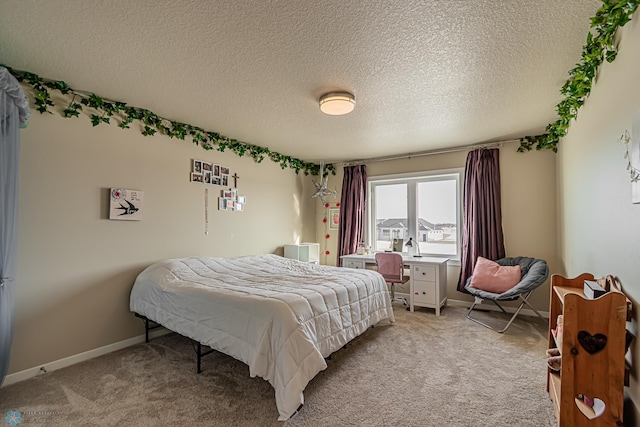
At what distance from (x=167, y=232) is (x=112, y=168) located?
2.81 ft

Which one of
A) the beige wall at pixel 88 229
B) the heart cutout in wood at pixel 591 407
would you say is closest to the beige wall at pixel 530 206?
the heart cutout in wood at pixel 591 407

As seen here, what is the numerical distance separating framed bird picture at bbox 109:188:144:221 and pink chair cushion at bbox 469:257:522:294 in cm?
400

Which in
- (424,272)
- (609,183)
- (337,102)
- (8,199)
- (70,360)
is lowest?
(70,360)

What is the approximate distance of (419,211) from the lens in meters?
4.87

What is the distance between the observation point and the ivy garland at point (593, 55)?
4.77ft

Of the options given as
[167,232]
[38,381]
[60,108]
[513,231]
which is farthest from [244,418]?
[513,231]

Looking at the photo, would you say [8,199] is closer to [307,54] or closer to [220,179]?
[220,179]

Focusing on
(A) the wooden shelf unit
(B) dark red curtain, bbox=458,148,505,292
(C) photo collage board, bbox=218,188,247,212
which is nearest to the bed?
(C) photo collage board, bbox=218,188,247,212

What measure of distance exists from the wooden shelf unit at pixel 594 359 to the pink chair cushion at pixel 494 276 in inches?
80.5

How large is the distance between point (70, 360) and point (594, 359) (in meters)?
3.80

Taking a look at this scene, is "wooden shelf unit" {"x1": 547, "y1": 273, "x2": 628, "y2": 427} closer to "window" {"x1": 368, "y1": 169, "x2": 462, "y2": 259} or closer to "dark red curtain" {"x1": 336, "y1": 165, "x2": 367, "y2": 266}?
"window" {"x1": 368, "y1": 169, "x2": 462, "y2": 259}

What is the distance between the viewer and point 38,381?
2311mm

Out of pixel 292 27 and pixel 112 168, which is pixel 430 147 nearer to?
pixel 292 27

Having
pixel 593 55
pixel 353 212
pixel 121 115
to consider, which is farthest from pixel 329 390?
pixel 353 212
